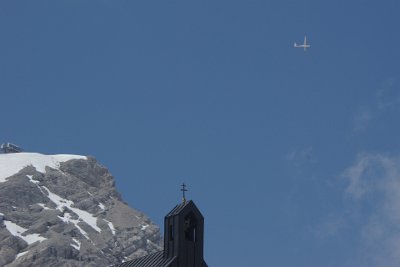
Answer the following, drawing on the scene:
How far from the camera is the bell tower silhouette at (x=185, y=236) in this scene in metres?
46.8

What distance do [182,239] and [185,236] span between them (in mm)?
474

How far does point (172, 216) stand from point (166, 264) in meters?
3.06

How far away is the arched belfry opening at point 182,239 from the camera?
46750 mm

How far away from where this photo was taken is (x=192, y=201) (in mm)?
48500

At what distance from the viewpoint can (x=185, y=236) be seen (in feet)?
156

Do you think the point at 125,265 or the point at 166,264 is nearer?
the point at 166,264

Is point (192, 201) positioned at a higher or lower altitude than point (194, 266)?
higher

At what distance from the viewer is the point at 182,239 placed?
155 feet

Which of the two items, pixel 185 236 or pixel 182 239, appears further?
pixel 185 236

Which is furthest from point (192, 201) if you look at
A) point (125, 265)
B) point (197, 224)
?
point (125, 265)

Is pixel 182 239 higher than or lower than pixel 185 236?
lower

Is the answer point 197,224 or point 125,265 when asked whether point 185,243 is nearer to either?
point 197,224

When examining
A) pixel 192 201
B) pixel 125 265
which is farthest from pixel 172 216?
pixel 125 265

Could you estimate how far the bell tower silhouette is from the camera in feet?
153
